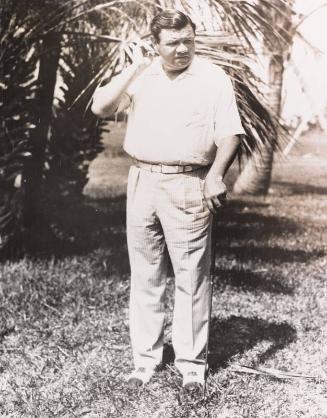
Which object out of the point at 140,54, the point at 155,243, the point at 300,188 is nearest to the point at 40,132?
the point at 140,54

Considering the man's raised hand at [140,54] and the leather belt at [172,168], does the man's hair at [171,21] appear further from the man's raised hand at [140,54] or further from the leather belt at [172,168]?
the leather belt at [172,168]

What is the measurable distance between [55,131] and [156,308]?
334cm

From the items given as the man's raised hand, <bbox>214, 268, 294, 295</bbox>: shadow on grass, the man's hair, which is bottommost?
<bbox>214, 268, 294, 295</bbox>: shadow on grass

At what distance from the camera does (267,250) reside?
682 cm

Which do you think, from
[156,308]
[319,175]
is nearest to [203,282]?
[156,308]

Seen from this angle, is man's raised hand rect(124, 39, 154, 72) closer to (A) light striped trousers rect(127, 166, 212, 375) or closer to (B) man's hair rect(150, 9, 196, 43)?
(B) man's hair rect(150, 9, 196, 43)

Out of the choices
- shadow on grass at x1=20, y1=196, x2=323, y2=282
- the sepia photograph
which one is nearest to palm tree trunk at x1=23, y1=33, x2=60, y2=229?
the sepia photograph

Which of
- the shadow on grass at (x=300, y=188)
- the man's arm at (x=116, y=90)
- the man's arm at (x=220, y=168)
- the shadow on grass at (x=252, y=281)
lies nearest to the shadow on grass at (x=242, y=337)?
the shadow on grass at (x=252, y=281)

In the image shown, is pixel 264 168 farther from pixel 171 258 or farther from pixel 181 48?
pixel 181 48

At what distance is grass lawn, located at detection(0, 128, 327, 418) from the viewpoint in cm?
345

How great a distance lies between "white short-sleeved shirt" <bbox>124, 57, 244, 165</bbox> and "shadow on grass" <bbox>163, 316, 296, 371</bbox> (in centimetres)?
143

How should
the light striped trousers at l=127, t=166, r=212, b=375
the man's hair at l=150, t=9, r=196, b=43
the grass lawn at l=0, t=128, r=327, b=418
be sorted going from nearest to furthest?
the man's hair at l=150, t=9, r=196, b=43 < the light striped trousers at l=127, t=166, r=212, b=375 < the grass lawn at l=0, t=128, r=327, b=418

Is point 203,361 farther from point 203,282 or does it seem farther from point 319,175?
point 319,175

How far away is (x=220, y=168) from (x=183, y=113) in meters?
0.33
